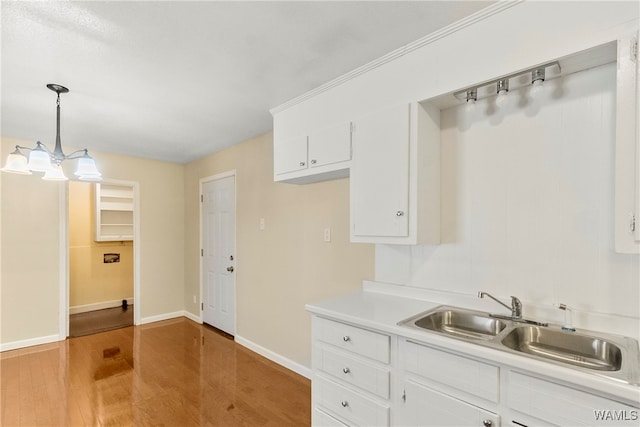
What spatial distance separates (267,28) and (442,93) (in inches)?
38.3

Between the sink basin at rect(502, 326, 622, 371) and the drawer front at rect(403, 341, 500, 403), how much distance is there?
0.66 feet

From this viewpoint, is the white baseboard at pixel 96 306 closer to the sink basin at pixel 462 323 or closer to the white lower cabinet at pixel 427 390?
the white lower cabinet at pixel 427 390

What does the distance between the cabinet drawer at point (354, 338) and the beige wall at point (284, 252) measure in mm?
681

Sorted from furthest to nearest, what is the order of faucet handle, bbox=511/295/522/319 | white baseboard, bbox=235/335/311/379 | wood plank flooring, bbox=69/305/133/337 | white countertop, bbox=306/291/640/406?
wood plank flooring, bbox=69/305/133/337, white baseboard, bbox=235/335/311/379, faucet handle, bbox=511/295/522/319, white countertop, bbox=306/291/640/406

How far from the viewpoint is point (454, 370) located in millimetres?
1328

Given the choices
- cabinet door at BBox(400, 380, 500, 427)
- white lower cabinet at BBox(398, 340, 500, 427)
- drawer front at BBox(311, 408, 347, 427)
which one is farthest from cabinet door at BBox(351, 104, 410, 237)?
drawer front at BBox(311, 408, 347, 427)

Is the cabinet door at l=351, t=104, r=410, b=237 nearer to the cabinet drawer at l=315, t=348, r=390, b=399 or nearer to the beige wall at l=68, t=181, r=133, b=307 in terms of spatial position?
the cabinet drawer at l=315, t=348, r=390, b=399

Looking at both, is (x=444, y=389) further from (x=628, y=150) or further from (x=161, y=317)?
(x=161, y=317)

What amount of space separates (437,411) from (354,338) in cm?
50

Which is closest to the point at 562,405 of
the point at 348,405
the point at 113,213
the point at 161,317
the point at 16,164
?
the point at 348,405

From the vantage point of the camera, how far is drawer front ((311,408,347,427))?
1.79 metres

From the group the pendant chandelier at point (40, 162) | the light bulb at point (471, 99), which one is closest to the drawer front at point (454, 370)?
the light bulb at point (471, 99)

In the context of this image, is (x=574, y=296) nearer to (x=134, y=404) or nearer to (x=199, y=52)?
(x=199, y=52)

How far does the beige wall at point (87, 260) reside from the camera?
5.08 meters
